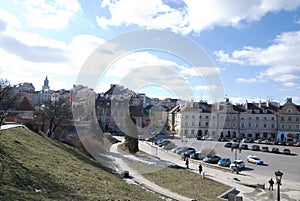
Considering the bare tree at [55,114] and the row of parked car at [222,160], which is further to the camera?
the bare tree at [55,114]

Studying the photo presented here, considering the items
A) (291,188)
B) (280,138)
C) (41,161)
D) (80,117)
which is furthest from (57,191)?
(280,138)

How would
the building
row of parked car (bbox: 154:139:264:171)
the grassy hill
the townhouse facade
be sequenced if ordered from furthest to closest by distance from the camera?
the townhouse facade
the building
row of parked car (bbox: 154:139:264:171)
the grassy hill

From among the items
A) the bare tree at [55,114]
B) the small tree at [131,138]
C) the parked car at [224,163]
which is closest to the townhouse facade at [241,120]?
the small tree at [131,138]

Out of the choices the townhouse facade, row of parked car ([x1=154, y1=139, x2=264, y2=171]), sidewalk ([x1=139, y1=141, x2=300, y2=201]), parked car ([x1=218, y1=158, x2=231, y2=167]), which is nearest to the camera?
sidewalk ([x1=139, y1=141, x2=300, y2=201])

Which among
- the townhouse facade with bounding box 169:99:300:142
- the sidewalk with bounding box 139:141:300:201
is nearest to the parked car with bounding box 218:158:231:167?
the sidewalk with bounding box 139:141:300:201

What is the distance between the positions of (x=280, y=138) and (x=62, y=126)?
45898 mm

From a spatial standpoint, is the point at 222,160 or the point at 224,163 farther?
the point at 222,160

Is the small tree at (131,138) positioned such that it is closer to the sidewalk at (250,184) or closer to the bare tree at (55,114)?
the bare tree at (55,114)

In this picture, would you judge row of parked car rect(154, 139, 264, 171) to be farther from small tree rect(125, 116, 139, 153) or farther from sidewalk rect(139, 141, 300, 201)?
small tree rect(125, 116, 139, 153)

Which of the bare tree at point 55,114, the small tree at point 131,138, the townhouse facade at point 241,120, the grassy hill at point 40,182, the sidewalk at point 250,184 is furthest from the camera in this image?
the townhouse facade at point 241,120

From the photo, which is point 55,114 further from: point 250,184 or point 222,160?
point 250,184

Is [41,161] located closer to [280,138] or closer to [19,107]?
[19,107]

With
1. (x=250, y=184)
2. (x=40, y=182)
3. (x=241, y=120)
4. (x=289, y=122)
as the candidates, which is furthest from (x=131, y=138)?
(x=289, y=122)

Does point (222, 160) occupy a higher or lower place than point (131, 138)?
lower
